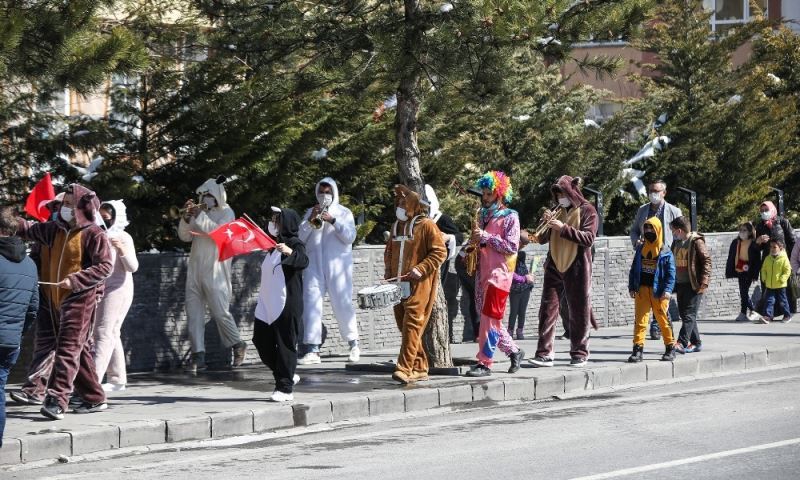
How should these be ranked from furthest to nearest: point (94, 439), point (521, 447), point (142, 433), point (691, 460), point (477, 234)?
point (477, 234)
point (142, 433)
point (94, 439)
point (521, 447)
point (691, 460)

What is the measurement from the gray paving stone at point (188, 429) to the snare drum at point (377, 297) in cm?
195

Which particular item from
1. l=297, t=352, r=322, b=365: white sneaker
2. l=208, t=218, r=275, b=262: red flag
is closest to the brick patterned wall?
l=297, t=352, r=322, b=365: white sneaker

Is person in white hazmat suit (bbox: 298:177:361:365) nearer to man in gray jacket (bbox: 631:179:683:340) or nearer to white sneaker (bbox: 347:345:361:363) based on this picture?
white sneaker (bbox: 347:345:361:363)

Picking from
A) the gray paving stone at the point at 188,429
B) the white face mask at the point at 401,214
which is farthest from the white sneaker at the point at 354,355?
the gray paving stone at the point at 188,429

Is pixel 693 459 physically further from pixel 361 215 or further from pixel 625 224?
pixel 625 224

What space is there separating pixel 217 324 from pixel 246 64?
283 cm

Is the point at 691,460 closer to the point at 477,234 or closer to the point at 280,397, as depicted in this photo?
the point at 280,397

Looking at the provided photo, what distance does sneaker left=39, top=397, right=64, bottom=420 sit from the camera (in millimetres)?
10578

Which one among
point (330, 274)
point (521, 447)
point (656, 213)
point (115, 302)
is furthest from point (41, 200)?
point (656, 213)

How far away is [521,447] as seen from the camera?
984 centimetres

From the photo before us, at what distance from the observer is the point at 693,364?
48.0ft

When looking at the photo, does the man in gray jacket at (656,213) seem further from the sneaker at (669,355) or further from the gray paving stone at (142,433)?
the gray paving stone at (142,433)

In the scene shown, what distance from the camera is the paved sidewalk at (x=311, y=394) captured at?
10.1 meters

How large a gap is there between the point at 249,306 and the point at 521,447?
574cm
